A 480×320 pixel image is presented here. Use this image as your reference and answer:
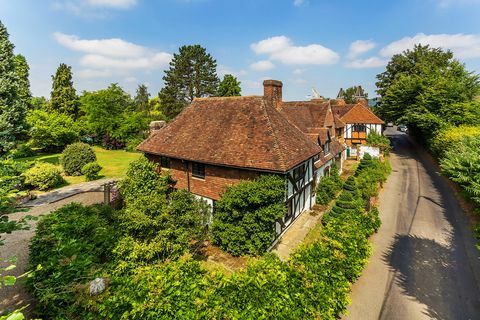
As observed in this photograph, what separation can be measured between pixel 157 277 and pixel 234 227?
23.9ft

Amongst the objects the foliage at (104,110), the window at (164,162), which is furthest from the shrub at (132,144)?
the window at (164,162)

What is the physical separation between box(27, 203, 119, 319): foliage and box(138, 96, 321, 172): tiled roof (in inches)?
283

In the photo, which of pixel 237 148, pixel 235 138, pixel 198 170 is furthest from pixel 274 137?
pixel 198 170

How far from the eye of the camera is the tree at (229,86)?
56.2 metres

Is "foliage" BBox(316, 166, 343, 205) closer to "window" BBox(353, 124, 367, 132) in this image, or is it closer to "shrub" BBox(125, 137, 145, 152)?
"window" BBox(353, 124, 367, 132)

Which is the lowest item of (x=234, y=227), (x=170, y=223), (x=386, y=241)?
(x=386, y=241)

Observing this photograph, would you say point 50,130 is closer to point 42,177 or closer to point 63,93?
point 63,93

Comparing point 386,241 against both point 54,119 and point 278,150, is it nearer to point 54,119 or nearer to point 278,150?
point 278,150

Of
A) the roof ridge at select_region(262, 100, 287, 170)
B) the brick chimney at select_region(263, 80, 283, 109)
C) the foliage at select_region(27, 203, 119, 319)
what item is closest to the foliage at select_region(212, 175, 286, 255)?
the roof ridge at select_region(262, 100, 287, 170)

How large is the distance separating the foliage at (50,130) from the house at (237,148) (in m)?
24.5

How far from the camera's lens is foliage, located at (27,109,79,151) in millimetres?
34562

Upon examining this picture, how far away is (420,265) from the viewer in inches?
504

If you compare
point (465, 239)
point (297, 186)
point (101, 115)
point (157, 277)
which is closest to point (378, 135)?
point (465, 239)

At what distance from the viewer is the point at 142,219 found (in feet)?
36.1
